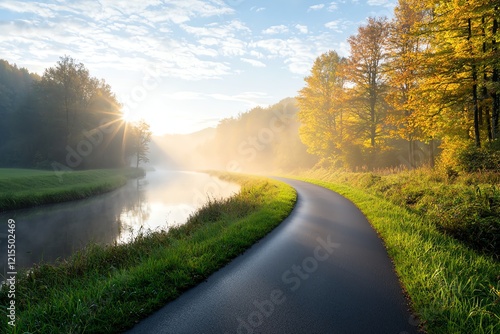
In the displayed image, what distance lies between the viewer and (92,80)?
45.5 m

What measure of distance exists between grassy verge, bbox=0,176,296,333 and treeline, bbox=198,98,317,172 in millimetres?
37425

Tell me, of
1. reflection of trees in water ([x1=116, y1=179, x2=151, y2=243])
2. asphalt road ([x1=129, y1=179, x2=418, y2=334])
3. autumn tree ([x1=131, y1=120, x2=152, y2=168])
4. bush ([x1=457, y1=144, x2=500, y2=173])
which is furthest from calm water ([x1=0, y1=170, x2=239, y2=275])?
autumn tree ([x1=131, y1=120, x2=152, y2=168])

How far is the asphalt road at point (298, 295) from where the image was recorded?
3.79 meters

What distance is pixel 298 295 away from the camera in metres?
4.61

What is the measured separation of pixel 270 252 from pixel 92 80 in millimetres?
50965

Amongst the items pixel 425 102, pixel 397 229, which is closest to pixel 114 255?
pixel 397 229

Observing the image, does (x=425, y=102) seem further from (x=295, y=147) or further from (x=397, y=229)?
(x=295, y=147)

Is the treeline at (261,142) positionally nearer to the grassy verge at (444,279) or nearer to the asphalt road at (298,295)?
the grassy verge at (444,279)

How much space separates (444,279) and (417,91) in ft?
49.4

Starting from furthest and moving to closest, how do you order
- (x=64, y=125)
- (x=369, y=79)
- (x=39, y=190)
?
(x=64, y=125) < (x=369, y=79) < (x=39, y=190)

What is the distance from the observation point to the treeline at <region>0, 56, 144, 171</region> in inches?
1576

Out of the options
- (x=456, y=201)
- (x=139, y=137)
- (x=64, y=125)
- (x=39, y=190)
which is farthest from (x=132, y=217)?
(x=139, y=137)

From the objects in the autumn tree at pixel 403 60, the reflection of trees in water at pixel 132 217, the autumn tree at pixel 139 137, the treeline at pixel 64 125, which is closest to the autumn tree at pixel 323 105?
the autumn tree at pixel 403 60

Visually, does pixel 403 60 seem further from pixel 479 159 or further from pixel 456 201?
pixel 456 201
